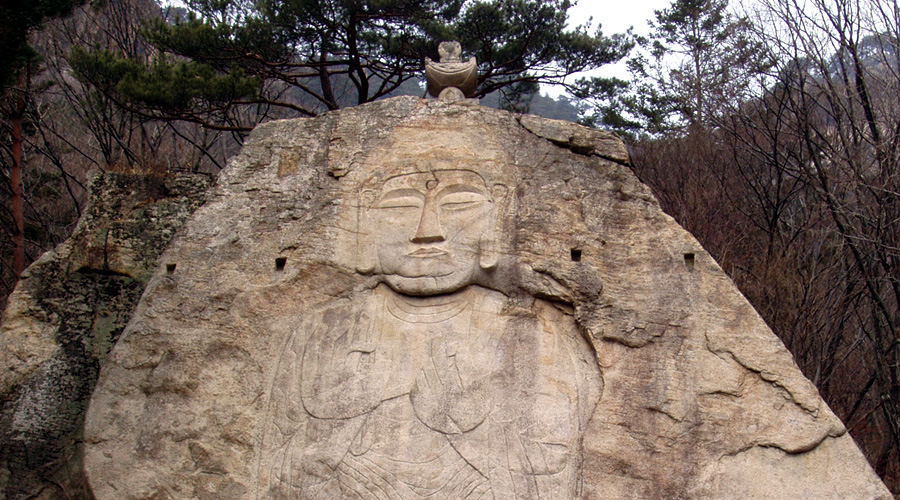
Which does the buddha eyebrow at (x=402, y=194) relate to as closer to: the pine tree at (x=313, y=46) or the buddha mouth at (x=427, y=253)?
the buddha mouth at (x=427, y=253)

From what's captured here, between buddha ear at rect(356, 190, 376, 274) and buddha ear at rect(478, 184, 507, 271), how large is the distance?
68 centimetres

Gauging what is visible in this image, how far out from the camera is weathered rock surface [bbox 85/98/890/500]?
182 inches

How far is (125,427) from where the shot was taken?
486cm

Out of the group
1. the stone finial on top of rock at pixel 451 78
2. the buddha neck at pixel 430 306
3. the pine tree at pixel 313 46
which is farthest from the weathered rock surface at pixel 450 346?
the pine tree at pixel 313 46

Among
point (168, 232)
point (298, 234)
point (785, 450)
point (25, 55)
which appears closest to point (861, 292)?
point (785, 450)

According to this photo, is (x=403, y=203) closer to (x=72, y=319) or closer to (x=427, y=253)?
(x=427, y=253)

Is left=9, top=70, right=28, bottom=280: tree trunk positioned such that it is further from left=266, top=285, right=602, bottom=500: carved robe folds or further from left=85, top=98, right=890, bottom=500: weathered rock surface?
left=266, top=285, right=602, bottom=500: carved robe folds

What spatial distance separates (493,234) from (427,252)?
422 millimetres

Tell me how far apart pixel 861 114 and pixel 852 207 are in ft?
4.05

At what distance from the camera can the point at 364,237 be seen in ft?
17.1

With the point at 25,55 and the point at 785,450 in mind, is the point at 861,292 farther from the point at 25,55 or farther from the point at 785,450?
the point at 25,55

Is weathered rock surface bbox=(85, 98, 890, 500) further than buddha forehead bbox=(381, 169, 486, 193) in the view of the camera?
No

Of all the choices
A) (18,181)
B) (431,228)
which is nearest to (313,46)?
(18,181)

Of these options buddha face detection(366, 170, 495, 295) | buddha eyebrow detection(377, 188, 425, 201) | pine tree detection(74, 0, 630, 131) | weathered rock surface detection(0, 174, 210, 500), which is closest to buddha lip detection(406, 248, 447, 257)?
buddha face detection(366, 170, 495, 295)
